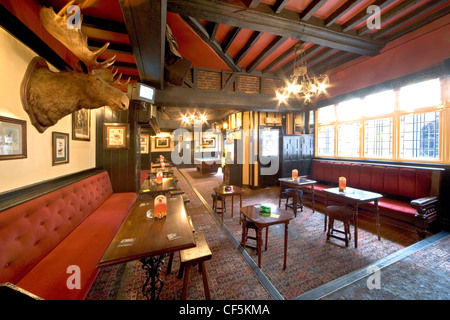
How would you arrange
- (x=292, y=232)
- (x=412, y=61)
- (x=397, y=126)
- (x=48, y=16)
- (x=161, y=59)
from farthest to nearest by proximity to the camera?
1. (x=397, y=126)
2. (x=412, y=61)
3. (x=292, y=232)
4. (x=161, y=59)
5. (x=48, y=16)

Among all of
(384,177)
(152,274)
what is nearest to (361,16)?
(384,177)

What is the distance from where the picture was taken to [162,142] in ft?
39.1

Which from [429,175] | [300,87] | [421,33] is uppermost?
[421,33]

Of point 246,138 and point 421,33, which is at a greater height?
point 421,33

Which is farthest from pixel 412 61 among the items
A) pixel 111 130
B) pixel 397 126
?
pixel 111 130

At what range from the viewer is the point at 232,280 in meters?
2.01

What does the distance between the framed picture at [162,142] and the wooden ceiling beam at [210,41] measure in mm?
8462

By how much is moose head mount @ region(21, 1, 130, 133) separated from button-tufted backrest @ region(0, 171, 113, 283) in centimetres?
94

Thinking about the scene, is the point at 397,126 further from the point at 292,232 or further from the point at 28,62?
the point at 28,62

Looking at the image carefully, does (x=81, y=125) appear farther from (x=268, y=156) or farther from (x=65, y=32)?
(x=268, y=156)

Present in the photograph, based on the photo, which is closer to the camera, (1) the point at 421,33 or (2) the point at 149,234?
(2) the point at 149,234

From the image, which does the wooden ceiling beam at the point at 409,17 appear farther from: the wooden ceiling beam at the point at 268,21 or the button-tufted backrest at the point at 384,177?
the button-tufted backrest at the point at 384,177

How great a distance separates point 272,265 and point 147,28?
339 cm

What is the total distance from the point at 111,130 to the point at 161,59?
2302 millimetres
